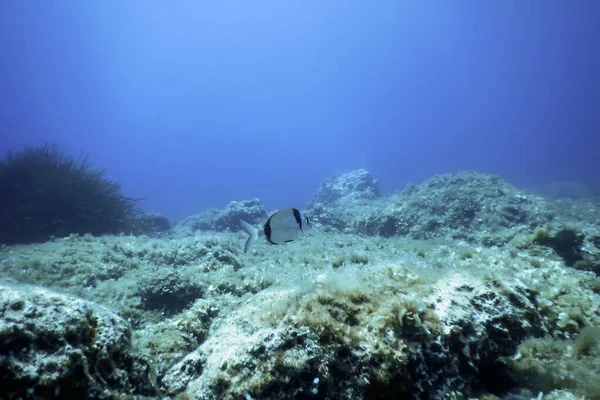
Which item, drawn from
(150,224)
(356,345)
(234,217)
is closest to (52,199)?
(150,224)

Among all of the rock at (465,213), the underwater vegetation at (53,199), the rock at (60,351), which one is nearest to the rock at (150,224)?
the underwater vegetation at (53,199)

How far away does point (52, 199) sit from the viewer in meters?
10.8

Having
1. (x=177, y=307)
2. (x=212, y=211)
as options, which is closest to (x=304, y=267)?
(x=177, y=307)

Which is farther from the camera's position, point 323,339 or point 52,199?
point 52,199

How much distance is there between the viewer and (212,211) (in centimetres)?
1992

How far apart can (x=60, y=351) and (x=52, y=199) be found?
40.9ft

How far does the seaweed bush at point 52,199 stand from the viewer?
10117mm

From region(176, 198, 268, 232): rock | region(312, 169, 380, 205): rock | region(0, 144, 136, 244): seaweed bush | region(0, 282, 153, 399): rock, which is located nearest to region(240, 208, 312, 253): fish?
region(0, 282, 153, 399): rock

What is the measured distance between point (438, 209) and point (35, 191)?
16.5 meters

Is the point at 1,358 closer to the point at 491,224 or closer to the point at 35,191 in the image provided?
the point at 491,224

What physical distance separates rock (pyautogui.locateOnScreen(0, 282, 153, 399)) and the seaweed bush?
10.8 meters

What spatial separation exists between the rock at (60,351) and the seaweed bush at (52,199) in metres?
10.8

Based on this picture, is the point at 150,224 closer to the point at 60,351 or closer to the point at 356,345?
the point at 60,351

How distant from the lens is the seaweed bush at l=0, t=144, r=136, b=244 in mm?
10117
